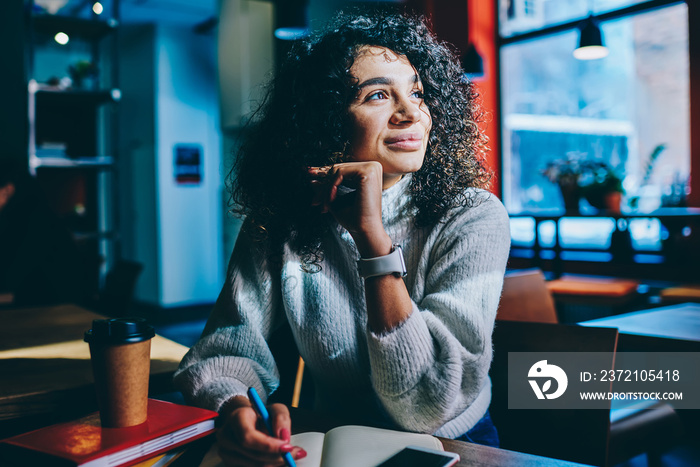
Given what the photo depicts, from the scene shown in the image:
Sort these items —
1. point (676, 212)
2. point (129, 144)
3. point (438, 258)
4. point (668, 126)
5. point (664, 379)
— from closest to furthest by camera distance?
point (438, 258)
point (664, 379)
point (676, 212)
point (668, 126)
point (129, 144)

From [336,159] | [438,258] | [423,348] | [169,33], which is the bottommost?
[423,348]

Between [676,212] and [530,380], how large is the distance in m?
2.95

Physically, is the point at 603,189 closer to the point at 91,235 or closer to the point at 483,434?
the point at 483,434

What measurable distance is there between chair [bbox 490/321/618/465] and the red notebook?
640mm

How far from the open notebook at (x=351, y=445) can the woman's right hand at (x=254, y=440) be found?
33mm

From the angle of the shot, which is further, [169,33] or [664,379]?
[169,33]

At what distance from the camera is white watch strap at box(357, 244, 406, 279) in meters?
0.87

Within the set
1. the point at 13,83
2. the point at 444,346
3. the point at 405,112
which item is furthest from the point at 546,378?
the point at 13,83

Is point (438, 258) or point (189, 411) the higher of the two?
point (438, 258)

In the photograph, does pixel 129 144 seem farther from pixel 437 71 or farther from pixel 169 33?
pixel 437 71

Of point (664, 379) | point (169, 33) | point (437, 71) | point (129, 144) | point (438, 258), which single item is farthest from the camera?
point (129, 144)

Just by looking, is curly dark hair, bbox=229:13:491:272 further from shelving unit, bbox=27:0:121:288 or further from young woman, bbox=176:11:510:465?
shelving unit, bbox=27:0:121:288

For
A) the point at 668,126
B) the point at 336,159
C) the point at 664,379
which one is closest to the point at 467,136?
the point at 336,159

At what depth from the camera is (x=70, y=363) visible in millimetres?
1236
